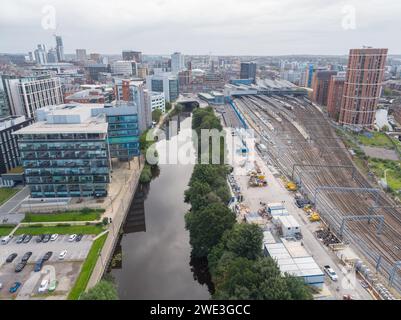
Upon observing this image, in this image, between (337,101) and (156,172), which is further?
(337,101)

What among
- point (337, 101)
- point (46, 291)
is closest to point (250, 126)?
point (337, 101)

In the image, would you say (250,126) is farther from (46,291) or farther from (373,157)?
(46,291)

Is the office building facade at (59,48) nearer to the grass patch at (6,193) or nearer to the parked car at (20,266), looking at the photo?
the grass patch at (6,193)

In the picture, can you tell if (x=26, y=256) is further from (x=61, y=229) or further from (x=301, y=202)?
(x=301, y=202)

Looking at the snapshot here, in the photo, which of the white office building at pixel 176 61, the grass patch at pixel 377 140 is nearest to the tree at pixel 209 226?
the grass patch at pixel 377 140

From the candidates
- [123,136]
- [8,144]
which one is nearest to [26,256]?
[8,144]

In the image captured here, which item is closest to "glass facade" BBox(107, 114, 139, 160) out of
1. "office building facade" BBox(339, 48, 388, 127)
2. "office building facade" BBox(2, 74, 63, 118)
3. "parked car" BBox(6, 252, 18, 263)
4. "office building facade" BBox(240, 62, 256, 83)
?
"parked car" BBox(6, 252, 18, 263)

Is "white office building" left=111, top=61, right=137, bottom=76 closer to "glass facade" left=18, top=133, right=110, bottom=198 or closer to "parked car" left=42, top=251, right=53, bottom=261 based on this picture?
"glass facade" left=18, top=133, right=110, bottom=198
